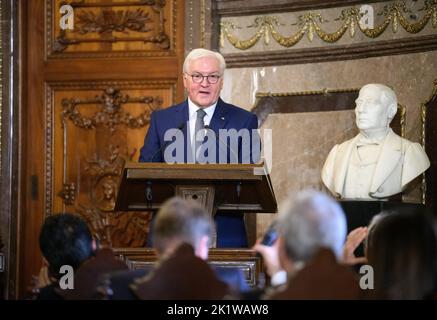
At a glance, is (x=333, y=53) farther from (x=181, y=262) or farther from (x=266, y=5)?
A: (x=181, y=262)

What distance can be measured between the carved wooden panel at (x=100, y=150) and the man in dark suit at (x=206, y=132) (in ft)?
5.54

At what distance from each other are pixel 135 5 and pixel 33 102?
105 cm

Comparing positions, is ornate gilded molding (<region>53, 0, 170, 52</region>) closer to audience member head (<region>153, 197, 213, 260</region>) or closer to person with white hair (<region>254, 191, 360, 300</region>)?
audience member head (<region>153, 197, 213, 260</region>)

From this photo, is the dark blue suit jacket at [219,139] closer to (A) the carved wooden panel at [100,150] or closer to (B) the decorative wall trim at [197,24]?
(B) the decorative wall trim at [197,24]

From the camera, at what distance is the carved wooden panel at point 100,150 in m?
7.33

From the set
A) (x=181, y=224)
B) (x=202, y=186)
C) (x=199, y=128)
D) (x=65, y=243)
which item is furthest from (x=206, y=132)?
(x=181, y=224)

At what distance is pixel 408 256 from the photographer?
2955 millimetres

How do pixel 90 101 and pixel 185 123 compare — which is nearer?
pixel 185 123

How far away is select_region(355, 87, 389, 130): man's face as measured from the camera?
603 cm

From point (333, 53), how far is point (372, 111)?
0.98m

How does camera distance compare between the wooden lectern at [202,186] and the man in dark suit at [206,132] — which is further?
the man in dark suit at [206,132]

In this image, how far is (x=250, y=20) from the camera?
7.18m

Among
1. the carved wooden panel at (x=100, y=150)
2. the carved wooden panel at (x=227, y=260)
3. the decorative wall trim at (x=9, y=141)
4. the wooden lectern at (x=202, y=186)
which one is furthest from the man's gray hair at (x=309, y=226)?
the decorative wall trim at (x=9, y=141)

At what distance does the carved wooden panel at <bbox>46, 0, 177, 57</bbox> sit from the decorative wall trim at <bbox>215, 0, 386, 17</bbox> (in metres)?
0.39
